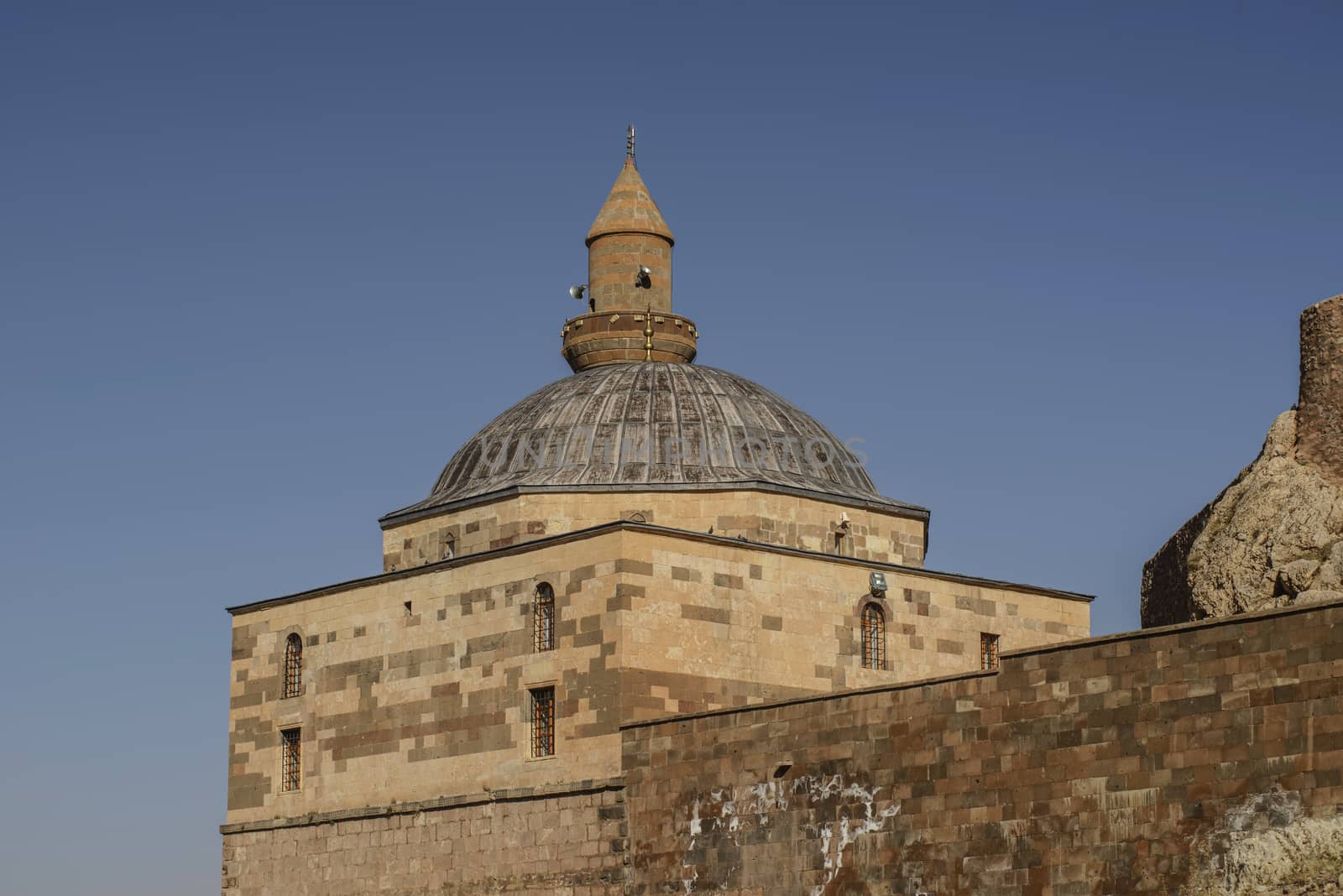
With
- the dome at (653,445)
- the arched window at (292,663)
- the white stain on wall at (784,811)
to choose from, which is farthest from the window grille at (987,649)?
the arched window at (292,663)

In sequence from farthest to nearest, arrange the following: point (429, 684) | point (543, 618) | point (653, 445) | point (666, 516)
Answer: point (653, 445) → point (666, 516) → point (429, 684) → point (543, 618)

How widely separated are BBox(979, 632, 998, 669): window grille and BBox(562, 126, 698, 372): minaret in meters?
10.8

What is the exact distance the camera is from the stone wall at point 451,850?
36.6m

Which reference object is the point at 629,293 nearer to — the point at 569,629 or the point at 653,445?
the point at 653,445

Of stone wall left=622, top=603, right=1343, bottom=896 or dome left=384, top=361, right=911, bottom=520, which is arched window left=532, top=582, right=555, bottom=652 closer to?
stone wall left=622, top=603, right=1343, bottom=896

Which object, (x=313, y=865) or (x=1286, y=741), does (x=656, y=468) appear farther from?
(x=1286, y=741)

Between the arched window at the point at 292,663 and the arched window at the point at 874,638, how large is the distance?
1133cm

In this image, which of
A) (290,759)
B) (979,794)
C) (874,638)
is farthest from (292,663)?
(979,794)

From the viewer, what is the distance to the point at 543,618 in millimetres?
38781

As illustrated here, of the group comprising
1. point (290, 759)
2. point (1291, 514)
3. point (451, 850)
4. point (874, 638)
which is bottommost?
point (451, 850)

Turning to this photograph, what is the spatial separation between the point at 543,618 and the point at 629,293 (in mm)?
13192

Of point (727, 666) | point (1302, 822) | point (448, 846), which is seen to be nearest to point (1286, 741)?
point (1302, 822)

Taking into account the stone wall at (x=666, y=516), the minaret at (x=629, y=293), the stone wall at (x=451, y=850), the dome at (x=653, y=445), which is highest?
the minaret at (x=629, y=293)

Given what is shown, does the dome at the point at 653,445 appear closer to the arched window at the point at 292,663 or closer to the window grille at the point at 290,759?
the arched window at the point at 292,663
